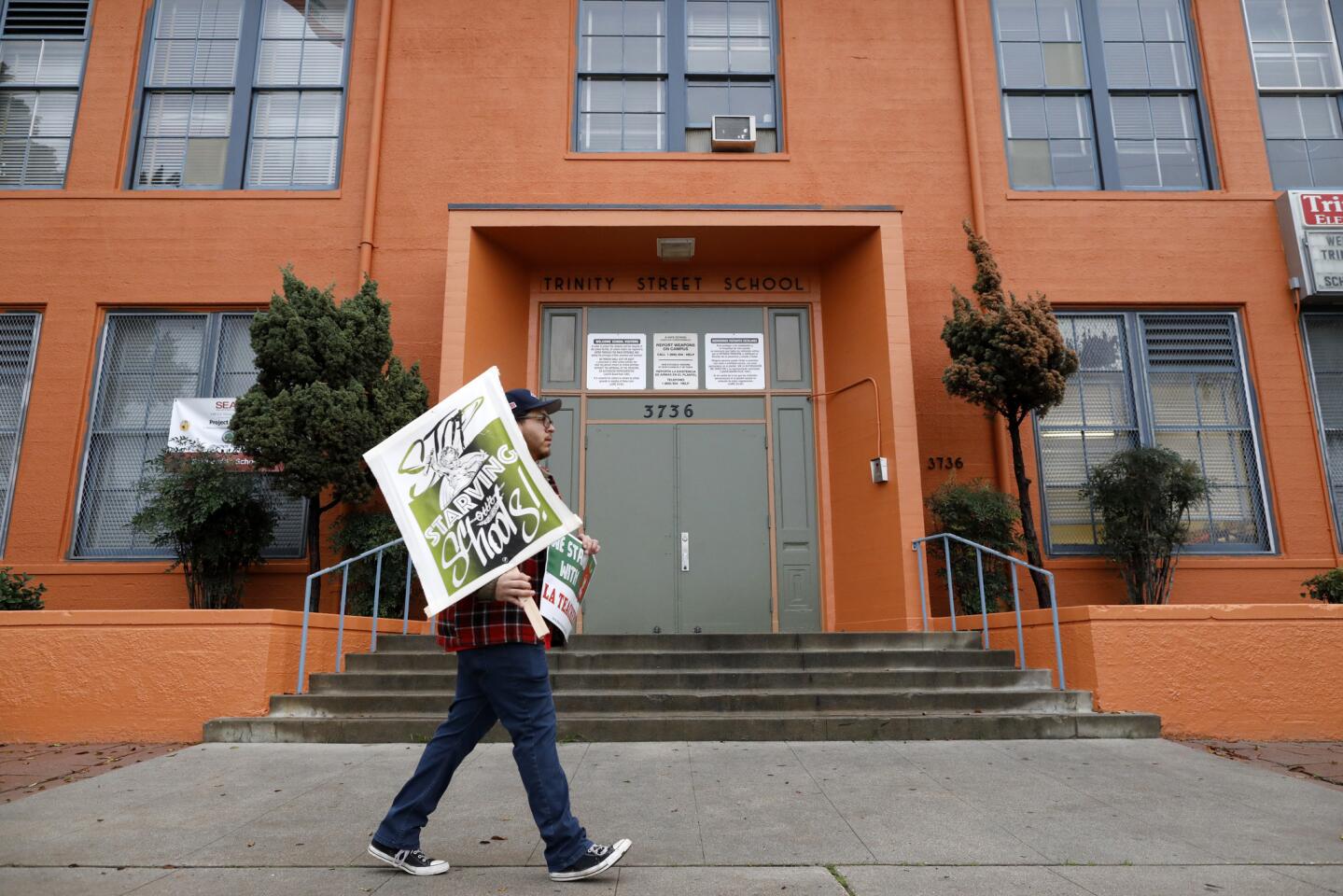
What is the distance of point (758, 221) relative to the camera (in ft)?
30.2

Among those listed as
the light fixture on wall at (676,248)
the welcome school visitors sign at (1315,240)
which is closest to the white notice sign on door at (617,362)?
the light fixture on wall at (676,248)

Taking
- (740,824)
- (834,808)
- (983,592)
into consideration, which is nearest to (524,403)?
(740,824)

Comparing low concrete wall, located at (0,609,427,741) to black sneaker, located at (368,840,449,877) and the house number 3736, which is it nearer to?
black sneaker, located at (368,840,449,877)

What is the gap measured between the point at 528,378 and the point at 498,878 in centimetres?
712

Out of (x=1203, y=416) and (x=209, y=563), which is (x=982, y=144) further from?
(x=209, y=563)

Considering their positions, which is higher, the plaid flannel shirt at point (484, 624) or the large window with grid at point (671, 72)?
the large window with grid at point (671, 72)

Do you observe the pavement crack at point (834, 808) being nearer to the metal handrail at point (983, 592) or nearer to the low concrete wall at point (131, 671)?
the metal handrail at point (983, 592)

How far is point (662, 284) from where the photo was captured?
10.1m

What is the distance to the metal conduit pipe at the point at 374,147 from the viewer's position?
952 cm

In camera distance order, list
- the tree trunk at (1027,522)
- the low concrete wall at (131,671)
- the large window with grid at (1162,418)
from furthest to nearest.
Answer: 1. the large window with grid at (1162,418)
2. the tree trunk at (1027,522)
3. the low concrete wall at (131,671)

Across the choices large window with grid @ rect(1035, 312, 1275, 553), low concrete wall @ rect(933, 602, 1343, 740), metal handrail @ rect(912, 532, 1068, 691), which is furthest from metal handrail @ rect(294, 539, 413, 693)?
large window with grid @ rect(1035, 312, 1275, 553)

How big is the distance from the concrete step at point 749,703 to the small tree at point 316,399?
210cm

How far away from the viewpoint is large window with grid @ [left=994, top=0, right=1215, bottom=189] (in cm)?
1012

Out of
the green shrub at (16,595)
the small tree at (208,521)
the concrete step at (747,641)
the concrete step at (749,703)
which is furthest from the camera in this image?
the small tree at (208,521)
